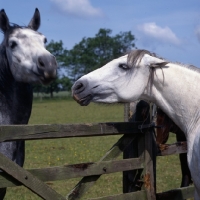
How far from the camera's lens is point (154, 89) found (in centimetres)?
402

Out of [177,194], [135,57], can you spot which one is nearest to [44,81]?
[135,57]

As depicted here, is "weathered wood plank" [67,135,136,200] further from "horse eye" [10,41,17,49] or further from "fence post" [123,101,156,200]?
"horse eye" [10,41,17,49]

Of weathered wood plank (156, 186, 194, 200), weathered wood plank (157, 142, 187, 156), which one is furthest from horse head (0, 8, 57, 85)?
weathered wood plank (156, 186, 194, 200)

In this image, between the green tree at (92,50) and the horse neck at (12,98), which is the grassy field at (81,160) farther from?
the green tree at (92,50)

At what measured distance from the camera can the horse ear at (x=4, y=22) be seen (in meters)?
4.41

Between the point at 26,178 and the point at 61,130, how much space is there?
58cm

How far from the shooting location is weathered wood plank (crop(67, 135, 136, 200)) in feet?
13.2

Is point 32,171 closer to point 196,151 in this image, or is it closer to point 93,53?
point 196,151

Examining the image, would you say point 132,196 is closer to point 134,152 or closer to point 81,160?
point 134,152

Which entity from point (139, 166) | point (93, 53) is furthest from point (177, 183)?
point (93, 53)

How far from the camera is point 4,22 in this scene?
175 inches

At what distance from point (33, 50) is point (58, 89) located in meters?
68.6

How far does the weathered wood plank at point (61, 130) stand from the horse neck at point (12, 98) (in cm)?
66

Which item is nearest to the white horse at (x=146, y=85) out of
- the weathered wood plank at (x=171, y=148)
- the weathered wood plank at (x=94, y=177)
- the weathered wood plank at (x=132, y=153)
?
the weathered wood plank at (x=94, y=177)
